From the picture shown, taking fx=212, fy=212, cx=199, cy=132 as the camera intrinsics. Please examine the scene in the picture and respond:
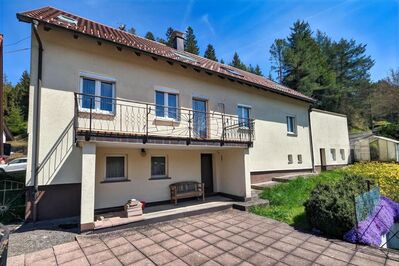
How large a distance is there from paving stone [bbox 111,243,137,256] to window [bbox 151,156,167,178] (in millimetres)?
4017

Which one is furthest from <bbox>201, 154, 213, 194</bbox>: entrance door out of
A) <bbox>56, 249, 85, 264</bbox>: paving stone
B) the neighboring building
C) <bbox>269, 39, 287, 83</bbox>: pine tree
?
<bbox>269, 39, 287, 83</bbox>: pine tree

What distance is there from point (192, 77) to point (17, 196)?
8.67 meters

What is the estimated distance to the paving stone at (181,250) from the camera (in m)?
5.09

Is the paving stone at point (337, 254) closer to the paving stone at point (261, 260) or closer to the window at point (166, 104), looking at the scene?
the paving stone at point (261, 260)

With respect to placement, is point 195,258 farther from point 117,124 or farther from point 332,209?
point 117,124

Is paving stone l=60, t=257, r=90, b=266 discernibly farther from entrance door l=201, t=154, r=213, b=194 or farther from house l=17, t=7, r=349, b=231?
entrance door l=201, t=154, r=213, b=194

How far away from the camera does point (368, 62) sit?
36.2 meters

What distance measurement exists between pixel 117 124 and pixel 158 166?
2634 mm

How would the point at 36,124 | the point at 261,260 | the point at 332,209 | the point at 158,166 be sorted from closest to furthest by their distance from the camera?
the point at 261,260 < the point at 332,209 < the point at 36,124 < the point at 158,166

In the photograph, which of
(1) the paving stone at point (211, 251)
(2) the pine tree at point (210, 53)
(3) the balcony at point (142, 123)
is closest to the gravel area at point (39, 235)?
(3) the balcony at point (142, 123)

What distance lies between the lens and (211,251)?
5246 millimetres

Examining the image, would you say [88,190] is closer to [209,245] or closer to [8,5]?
[209,245]

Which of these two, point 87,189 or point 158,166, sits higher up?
point 158,166

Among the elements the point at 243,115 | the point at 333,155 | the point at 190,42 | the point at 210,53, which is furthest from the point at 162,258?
the point at 210,53
